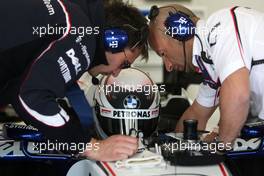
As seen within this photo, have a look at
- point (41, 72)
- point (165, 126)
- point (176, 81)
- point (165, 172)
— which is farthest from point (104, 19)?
point (176, 81)

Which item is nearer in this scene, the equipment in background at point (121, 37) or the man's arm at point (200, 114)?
the equipment in background at point (121, 37)

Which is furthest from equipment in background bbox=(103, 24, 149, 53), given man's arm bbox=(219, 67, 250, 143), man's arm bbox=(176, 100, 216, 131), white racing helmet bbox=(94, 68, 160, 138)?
man's arm bbox=(176, 100, 216, 131)

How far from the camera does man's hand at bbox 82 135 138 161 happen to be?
3.42 feet

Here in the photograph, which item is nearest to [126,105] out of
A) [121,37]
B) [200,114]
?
[121,37]

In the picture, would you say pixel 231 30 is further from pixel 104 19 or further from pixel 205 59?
pixel 104 19

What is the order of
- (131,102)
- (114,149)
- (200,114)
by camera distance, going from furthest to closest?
(200,114)
(131,102)
(114,149)

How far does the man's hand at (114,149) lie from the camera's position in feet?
3.42

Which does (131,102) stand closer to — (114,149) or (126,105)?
(126,105)

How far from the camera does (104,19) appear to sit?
1.13 meters

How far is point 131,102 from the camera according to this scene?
4.13 feet

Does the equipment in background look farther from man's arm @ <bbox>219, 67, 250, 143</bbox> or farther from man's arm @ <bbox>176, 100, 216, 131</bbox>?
man's arm @ <bbox>176, 100, 216, 131</bbox>

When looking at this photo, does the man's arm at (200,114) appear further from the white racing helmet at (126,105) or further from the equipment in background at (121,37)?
the equipment in background at (121,37)

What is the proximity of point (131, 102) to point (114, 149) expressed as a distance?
0.77 ft

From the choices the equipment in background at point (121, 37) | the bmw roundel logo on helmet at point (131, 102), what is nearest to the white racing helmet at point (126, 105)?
the bmw roundel logo on helmet at point (131, 102)
